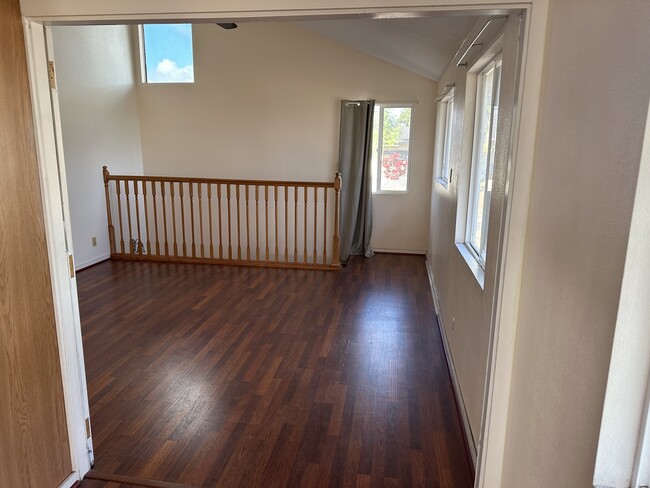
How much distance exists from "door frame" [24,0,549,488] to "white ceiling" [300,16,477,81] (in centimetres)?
124

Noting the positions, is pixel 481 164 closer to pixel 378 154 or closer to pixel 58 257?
pixel 58 257

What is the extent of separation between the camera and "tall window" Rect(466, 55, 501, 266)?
255 centimetres

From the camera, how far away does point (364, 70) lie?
583 centimetres

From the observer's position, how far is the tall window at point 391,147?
596 cm

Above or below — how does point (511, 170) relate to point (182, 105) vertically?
below

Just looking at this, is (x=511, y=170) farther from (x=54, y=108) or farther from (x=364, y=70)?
(x=364, y=70)

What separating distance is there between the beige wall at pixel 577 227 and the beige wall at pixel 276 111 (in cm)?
475

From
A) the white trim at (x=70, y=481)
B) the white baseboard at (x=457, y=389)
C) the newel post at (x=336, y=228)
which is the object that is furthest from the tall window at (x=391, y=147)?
the white trim at (x=70, y=481)

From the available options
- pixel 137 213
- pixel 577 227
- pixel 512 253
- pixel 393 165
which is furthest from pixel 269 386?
pixel 393 165

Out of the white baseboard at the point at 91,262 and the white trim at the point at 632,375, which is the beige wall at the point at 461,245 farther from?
the white baseboard at the point at 91,262

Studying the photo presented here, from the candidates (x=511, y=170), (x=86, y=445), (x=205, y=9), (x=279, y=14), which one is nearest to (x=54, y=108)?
(x=205, y=9)

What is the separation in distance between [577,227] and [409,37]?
3222 millimetres

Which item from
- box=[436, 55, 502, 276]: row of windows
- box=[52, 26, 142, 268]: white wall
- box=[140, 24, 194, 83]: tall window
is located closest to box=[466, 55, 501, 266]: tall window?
box=[436, 55, 502, 276]: row of windows

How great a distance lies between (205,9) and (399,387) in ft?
7.45
